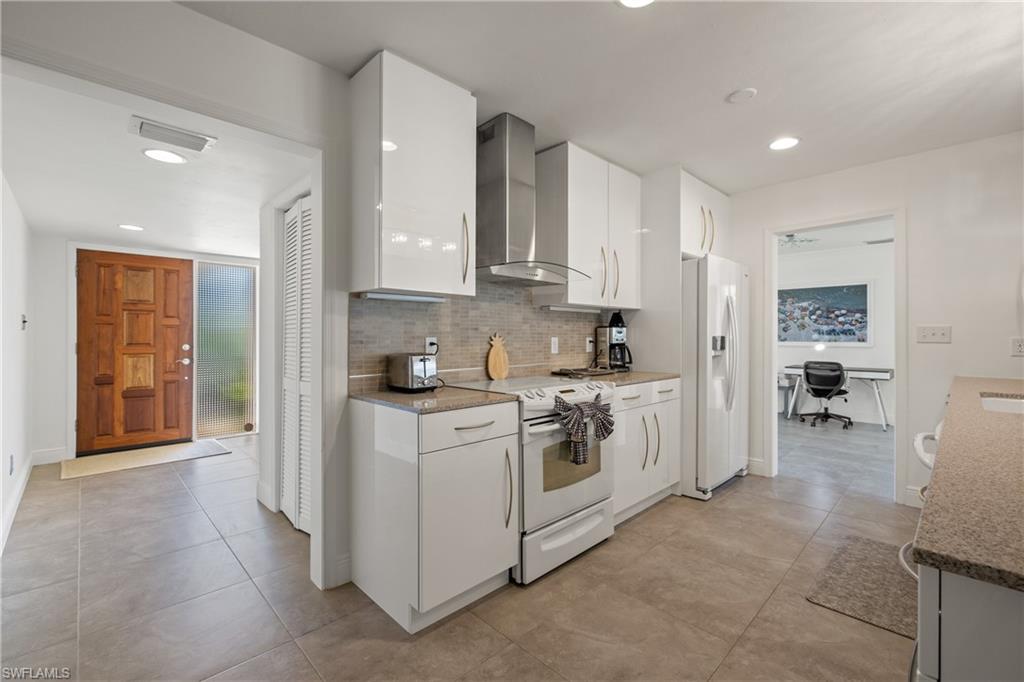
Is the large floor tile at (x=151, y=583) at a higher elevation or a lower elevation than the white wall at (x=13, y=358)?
lower

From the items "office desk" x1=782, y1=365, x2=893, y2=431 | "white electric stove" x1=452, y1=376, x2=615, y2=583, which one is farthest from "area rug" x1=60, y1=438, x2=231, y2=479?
"office desk" x1=782, y1=365, x2=893, y2=431

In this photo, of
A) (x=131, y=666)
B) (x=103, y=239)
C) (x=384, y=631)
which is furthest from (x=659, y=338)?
(x=103, y=239)

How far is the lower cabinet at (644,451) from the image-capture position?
280 cm

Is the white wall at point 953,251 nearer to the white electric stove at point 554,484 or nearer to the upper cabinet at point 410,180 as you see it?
the white electric stove at point 554,484

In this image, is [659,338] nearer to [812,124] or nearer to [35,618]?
[812,124]

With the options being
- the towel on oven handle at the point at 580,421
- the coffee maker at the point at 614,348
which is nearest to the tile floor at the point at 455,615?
the towel on oven handle at the point at 580,421

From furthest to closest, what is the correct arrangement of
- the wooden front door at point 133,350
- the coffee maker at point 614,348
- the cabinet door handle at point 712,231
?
the wooden front door at point 133,350, the cabinet door handle at point 712,231, the coffee maker at point 614,348

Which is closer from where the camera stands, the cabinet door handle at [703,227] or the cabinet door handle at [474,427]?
the cabinet door handle at [474,427]

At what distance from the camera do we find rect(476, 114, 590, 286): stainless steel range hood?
256 centimetres

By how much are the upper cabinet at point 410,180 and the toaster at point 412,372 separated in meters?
0.33

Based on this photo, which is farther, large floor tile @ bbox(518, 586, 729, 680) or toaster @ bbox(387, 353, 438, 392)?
toaster @ bbox(387, 353, 438, 392)

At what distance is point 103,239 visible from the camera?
4.56 meters

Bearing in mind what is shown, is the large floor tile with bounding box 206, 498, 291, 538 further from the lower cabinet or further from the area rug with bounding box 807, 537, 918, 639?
the area rug with bounding box 807, 537, 918, 639

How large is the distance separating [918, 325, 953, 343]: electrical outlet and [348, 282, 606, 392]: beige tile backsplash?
2138 millimetres
